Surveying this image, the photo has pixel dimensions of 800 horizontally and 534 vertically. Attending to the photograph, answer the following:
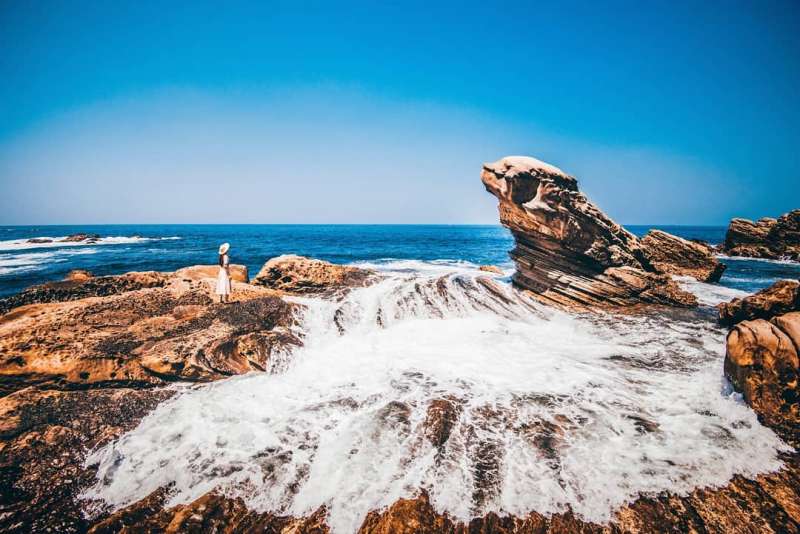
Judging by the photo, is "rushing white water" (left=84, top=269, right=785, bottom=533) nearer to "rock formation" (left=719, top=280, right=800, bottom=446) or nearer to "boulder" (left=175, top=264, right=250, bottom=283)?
"rock formation" (left=719, top=280, right=800, bottom=446)

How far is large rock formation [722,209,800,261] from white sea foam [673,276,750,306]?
2803 cm

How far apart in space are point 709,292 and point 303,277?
20111 millimetres

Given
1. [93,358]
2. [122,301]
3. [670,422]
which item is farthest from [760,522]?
[122,301]

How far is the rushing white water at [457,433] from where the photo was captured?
14.5 ft

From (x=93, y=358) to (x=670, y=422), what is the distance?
1190 cm

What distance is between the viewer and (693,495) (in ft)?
14.1

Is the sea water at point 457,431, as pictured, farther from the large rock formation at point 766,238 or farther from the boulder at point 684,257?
the large rock formation at point 766,238

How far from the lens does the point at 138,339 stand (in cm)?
801

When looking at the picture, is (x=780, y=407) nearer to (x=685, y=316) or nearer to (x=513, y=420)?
(x=513, y=420)

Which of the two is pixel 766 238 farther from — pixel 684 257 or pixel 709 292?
pixel 709 292

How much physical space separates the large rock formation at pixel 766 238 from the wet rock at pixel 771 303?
38757mm

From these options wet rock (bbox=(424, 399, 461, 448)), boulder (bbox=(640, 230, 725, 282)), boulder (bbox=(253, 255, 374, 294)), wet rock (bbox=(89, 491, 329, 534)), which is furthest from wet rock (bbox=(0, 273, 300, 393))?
boulder (bbox=(640, 230, 725, 282))

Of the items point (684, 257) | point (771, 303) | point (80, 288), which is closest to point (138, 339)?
point (80, 288)

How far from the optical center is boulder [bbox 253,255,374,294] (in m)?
13.6
